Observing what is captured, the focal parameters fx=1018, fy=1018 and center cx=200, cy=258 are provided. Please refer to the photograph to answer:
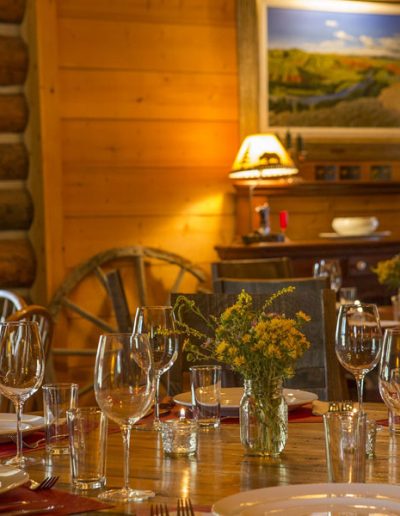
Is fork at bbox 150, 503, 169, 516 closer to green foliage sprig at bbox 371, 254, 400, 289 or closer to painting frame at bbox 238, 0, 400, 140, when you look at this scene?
green foliage sprig at bbox 371, 254, 400, 289

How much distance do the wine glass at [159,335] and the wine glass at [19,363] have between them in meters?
0.29

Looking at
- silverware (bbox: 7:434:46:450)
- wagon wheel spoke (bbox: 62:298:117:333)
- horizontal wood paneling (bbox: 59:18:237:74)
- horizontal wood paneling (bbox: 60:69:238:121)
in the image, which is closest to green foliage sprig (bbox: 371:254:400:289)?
wagon wheel spoke (bbox: 62:298:117:333)

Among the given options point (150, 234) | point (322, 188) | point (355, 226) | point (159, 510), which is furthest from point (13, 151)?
point (159, 510)

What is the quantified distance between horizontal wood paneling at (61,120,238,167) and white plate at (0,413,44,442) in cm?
306

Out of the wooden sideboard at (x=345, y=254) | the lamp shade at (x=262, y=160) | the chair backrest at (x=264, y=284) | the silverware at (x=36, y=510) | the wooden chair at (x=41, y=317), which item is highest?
the lamp shade at (x=262, y=160)

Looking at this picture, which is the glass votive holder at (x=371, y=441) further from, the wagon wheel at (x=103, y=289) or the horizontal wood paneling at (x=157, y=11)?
the horizontal wood paneling at (x=157, y=11)

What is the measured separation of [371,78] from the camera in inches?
214

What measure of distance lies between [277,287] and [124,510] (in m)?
1.72

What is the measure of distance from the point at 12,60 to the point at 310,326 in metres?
2.70

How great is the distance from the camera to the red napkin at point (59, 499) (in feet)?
4.31

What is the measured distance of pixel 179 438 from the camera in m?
1.62

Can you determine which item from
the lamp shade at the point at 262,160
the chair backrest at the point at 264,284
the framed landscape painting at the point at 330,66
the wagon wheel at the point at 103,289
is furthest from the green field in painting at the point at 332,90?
the chair backrest at the point at 264,284

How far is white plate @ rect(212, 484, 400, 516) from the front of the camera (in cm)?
122

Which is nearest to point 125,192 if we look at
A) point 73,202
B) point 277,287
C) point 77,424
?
point 73,202
